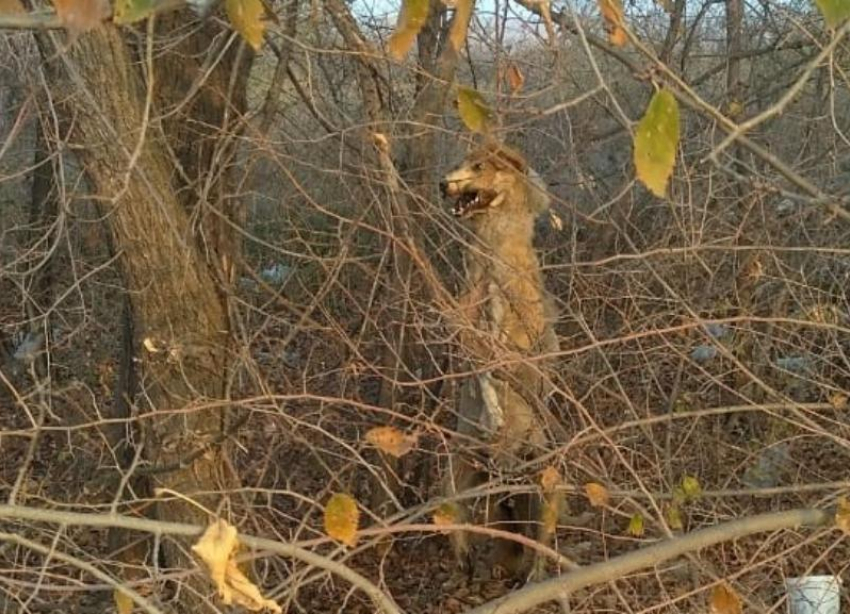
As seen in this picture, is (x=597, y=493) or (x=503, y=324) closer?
(x=597, y=493)

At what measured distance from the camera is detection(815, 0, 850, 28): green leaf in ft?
5.57

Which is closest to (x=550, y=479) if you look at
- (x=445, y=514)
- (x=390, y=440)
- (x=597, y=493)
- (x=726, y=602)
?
(x=597, y=493)

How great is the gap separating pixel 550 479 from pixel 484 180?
5.25 feet

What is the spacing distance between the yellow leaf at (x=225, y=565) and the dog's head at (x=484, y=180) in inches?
114

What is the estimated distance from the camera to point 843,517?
10.5 feet

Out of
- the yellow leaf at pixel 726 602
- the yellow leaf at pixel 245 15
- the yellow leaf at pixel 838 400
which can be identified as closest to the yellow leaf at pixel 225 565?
the yellow leaf at pixel 245 15

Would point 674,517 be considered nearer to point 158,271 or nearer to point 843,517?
point 843,517

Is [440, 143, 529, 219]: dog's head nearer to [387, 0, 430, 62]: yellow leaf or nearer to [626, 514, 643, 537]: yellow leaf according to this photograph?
[626, 514, 643, 537]: yellow leaf

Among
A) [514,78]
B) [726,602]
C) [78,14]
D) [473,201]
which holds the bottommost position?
[726,602]

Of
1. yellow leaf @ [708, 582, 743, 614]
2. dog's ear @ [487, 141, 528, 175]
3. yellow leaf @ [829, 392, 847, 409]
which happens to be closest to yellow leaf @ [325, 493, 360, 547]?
yellow leaf @ [708, 582, 743, 614]

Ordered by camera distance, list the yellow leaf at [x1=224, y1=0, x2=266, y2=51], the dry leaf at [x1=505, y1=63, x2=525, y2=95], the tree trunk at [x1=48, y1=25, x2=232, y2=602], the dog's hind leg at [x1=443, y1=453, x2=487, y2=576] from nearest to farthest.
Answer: the yellow leaf at [x1=224, y1=0, x2=266, y2=51], the tree trunk at [x1=48, y1=25, x2=232, y2=602], the dry leaf at [x1=505, y1=63, x2=525, y2=95], the dog's hind leg at [x1=443, y1=453, x2=487, y2=576]

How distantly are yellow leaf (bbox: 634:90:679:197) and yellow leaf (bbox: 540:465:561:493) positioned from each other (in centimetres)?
209

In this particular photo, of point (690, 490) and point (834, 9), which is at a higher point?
point (834, 9)

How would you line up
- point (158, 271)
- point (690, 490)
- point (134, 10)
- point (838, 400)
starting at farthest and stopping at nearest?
point (158, 271), point (838, 400), point (690, 490), point (134, 10)
